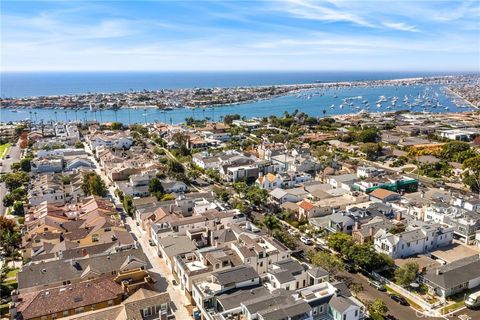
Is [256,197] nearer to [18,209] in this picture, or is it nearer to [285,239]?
[285,239]

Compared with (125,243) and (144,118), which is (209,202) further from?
(144,118)

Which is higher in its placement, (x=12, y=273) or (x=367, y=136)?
(x=367, y=136)

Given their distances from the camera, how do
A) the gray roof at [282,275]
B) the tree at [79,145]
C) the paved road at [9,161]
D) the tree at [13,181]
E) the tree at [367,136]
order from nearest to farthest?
the gray roof at [282,275] → the paved road at [9,161] → the tree at [13,181] → the tree at [79,145] → the tree at [367,136]

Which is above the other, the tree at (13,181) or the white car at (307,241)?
the tree at (13,181)

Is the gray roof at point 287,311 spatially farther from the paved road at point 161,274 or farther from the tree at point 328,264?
the paved road at point 161,274

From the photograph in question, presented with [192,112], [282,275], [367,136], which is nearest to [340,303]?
[282,275]

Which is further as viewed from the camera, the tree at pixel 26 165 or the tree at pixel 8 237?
the tree at pixel 26 165

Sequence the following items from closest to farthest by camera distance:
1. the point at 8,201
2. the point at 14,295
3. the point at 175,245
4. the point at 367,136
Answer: the point at 14,295, the point at 175,245, the point at 8,201, the point at 367,136

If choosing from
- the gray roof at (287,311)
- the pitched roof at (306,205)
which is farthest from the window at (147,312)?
the pitched roof at (306,205)
